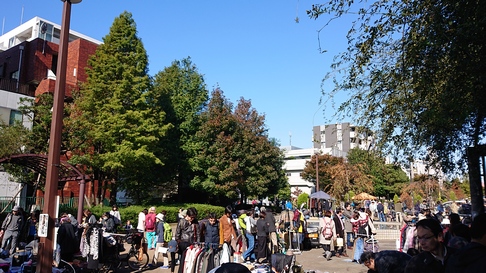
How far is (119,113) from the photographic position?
23.2 m

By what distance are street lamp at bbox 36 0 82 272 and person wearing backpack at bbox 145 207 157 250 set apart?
21.0 ft

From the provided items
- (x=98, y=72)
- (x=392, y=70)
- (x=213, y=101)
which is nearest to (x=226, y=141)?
(x=213, y=101)

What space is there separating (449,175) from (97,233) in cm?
885

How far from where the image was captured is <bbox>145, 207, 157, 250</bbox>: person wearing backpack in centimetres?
1328

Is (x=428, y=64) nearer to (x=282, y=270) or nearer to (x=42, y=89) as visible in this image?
(x=282, y=270)

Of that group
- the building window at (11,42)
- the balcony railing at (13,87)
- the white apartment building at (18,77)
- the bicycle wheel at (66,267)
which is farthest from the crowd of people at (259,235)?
→ the building window at (11,42)

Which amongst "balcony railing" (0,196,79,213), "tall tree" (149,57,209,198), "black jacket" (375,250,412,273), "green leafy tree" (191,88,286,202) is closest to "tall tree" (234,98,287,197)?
"green leafy tree" (191,88,286,202)

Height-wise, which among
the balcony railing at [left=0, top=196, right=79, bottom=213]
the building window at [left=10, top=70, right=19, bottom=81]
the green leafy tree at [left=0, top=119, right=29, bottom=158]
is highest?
the building window at [left=10, top=70, right=19, bottom=81]

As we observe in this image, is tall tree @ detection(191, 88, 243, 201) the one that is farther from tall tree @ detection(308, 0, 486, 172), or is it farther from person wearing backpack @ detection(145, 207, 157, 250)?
tall tree @ detection(308, 0, 486, 172)

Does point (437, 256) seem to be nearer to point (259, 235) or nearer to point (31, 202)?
point (259, 235)

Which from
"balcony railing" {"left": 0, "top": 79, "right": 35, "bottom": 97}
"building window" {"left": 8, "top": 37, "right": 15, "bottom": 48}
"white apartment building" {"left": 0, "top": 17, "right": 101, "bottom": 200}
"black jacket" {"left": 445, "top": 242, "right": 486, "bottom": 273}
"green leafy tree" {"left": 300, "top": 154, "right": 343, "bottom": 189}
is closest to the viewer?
"black jacket" {"left": 445, "top": 242, "right": 486, "bottom": 273}

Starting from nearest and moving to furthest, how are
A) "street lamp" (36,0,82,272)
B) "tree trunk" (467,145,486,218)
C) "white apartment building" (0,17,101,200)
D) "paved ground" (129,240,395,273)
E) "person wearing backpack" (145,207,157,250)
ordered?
"street lamp" (36,0,82,272)
"tree trunk" (467,145,486,218)
"paved ground" (129,240,395,273)
"person wearing backpack" (145,207,157,250)
"white apartment building" (0,17,101,200)

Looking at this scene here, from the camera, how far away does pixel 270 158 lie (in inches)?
1486

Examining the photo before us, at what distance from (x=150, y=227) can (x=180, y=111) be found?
19.8 metres
